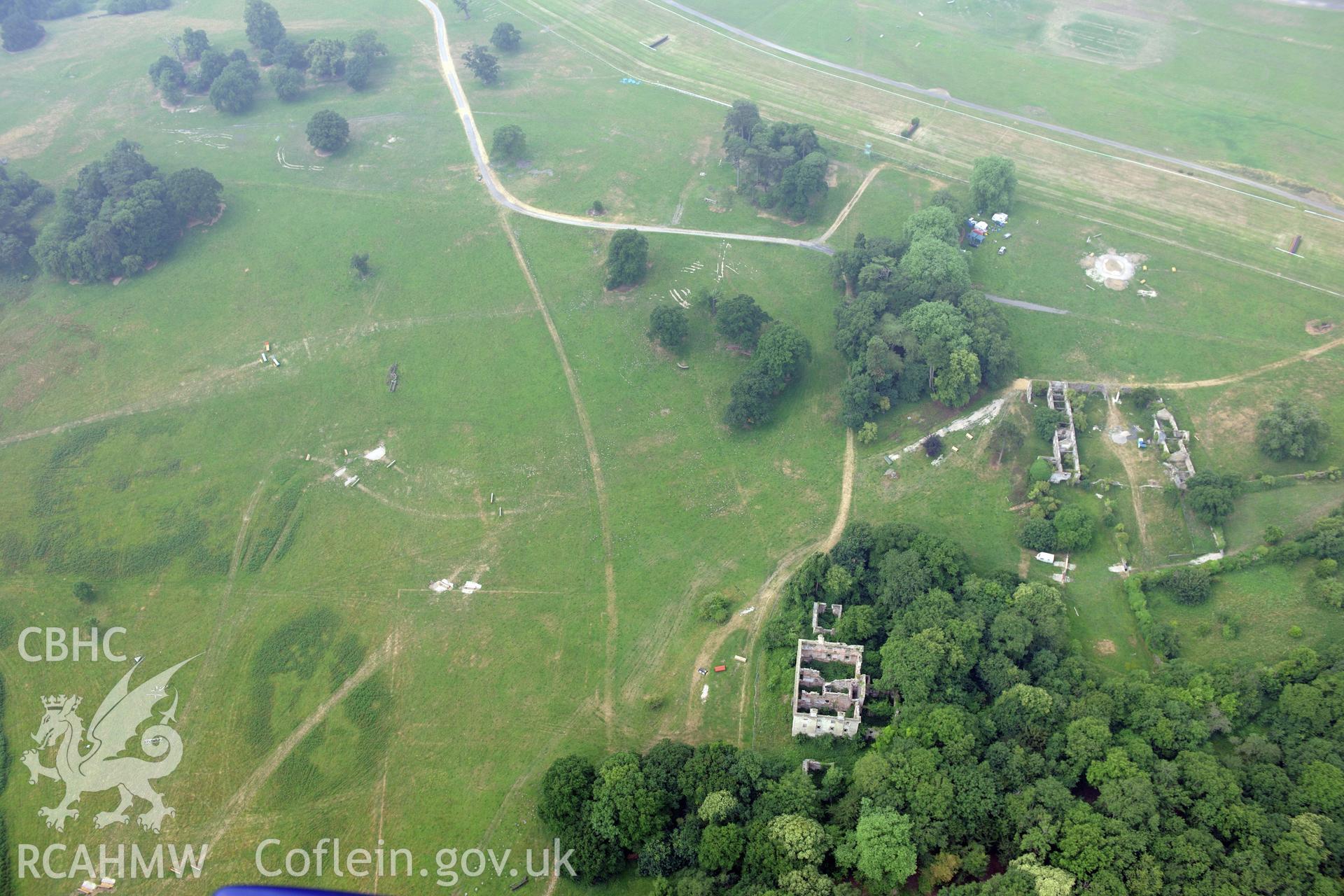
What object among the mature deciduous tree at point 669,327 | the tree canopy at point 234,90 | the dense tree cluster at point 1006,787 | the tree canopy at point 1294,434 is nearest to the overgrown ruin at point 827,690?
the dense tree cluster at point 1006,787

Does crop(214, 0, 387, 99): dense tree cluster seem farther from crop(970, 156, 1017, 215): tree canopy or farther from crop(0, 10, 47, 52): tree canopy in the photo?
crop(970, 156, 1017, 215): tree canopy

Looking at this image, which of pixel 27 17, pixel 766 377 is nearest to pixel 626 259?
pixel 766 377

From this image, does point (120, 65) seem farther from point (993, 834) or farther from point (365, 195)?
point (993, 834)

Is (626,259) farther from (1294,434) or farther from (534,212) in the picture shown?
(1294,434)

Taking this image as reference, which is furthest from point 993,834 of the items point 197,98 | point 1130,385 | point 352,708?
point 197,98

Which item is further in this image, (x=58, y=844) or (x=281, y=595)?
(x=281, y=595)

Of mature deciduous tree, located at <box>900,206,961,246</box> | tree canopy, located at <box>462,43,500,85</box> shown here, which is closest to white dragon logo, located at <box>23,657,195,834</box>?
mature deciduous tree, located at <box>900,206,961,246</box>

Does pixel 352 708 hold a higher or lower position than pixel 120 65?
lower
